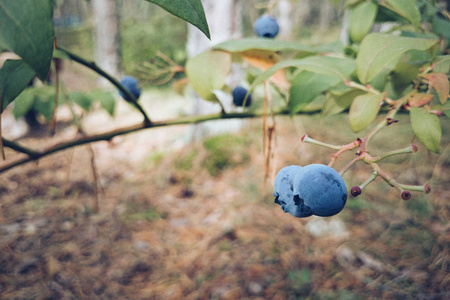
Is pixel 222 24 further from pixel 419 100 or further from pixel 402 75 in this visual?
pixel 419 100

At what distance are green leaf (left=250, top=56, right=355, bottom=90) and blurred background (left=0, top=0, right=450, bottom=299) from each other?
199 mm

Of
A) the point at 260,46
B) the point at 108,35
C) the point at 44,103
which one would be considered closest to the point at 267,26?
the point at 260,46

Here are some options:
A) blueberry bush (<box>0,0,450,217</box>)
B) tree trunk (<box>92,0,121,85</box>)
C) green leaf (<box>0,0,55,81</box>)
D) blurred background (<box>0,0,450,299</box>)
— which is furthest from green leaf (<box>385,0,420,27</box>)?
tree trunk (<box>92,0,121,85</box>)

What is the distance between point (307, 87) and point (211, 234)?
57.9 inches

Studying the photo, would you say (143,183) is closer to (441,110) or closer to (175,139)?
(175,139)

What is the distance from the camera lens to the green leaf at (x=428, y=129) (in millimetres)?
483

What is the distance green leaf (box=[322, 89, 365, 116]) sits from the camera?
65cm

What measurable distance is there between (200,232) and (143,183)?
836 millimetres

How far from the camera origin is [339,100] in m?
0.68

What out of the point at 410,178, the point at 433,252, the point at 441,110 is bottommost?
the point at 433,252

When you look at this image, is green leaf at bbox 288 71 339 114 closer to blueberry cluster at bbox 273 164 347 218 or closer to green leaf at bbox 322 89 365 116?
green leaf at bbox 322 89 365 116

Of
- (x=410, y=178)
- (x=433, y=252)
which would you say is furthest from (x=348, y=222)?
(x=410, y=178)

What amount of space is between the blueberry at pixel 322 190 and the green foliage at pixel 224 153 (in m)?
2.18

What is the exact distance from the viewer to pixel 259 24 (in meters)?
0.89
